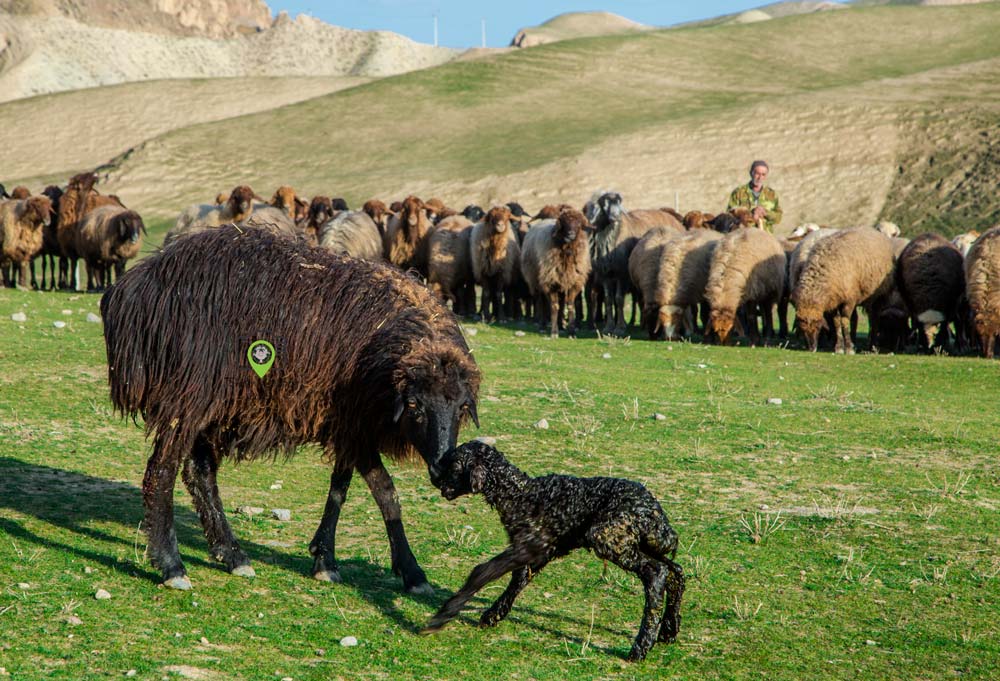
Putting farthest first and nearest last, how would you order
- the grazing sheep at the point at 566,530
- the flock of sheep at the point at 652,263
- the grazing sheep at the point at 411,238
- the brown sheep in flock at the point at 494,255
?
1. the grazing sheep at the point at 411,238
2. the brown sheep in flock at the point at 494,255
3. the flock of sheep at the point at 652,263
4. the grazing sheep at the point at 566,530

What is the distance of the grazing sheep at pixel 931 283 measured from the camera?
16.2 metres

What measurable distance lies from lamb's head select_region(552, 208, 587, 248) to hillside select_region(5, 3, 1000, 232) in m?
24.7

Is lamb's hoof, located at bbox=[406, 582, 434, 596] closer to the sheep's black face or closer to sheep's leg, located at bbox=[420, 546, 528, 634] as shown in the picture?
sheep's leg, located at bbox=[420, 546, 528, 634]

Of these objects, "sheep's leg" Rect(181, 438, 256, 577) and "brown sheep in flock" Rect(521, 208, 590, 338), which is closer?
"sheep's leg" Rect(181, 438, 256, 577)

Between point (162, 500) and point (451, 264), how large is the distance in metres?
15.0

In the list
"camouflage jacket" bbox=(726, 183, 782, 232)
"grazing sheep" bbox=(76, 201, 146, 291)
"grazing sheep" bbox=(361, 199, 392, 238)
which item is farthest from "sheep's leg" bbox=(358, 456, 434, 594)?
"grazing sheep" bbox=(361, 199, 392, 238)

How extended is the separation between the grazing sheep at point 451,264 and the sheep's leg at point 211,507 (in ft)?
47.2

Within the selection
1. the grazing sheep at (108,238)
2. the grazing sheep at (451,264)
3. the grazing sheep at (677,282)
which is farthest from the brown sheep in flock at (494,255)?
the grazing sheep at (108,238)

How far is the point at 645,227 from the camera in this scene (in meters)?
20.6

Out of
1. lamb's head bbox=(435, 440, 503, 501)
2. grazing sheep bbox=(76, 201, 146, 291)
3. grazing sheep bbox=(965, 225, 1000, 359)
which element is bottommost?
lamb's head bbox=(435, 440, 503, 501)

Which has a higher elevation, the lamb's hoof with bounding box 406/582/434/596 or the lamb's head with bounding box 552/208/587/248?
the lamb's head with bounding box 552/208/587/248

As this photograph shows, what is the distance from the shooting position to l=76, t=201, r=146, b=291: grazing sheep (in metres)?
21.0

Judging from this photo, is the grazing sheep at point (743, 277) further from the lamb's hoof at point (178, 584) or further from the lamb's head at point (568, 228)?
the lamb's hoof at point (178, 584)

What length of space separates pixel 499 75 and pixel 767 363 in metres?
56.0
